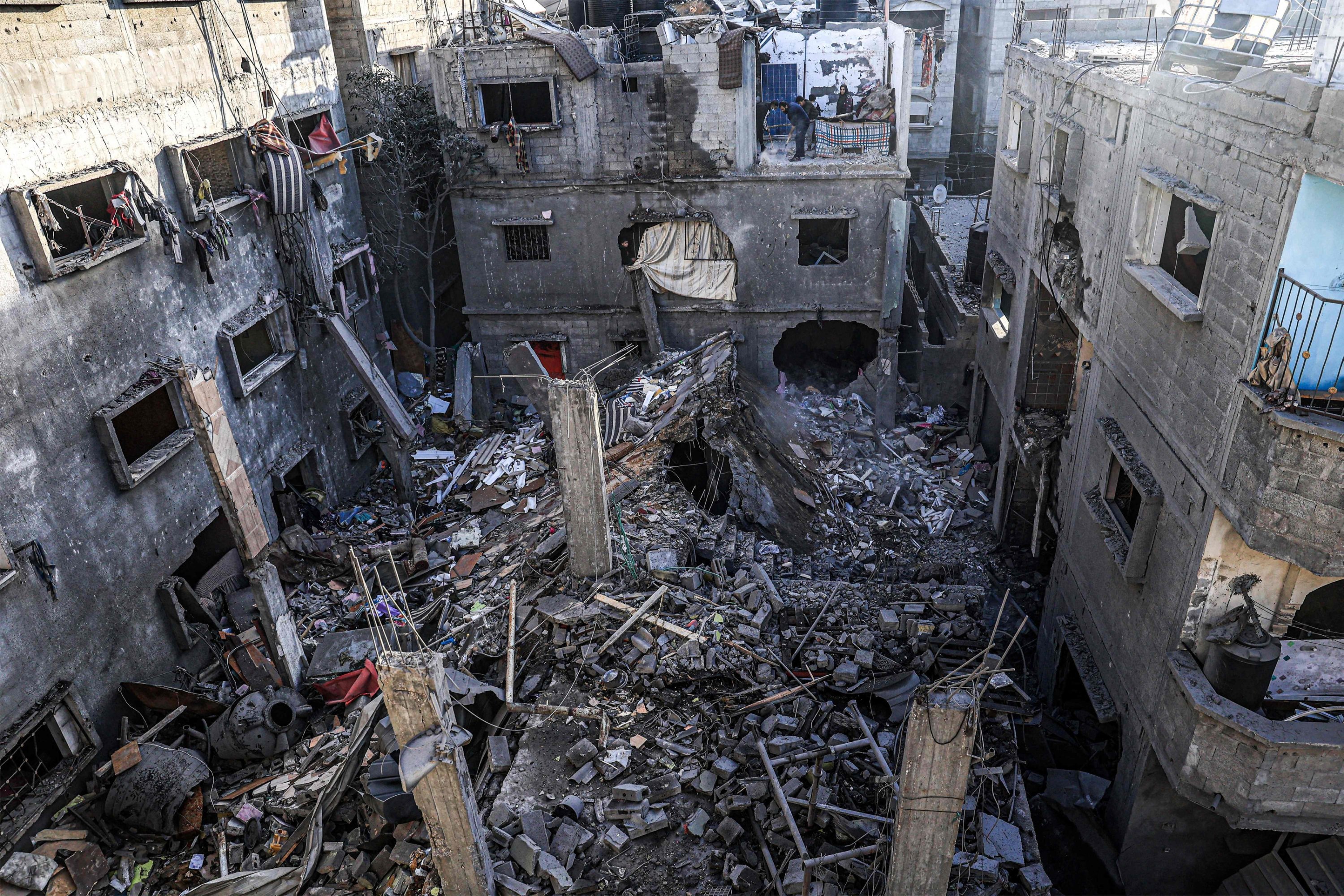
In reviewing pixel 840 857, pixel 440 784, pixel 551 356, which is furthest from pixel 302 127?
pixel 840 857

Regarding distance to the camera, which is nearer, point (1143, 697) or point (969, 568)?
point (1143, 697)

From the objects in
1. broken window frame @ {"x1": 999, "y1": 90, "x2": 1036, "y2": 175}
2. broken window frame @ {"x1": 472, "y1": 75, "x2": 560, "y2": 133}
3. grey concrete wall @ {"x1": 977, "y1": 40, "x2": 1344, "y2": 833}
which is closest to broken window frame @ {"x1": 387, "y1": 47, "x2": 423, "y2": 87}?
broken window frame @ {"x1": 472, "y1": 75, "x2": 560, "y2": 133}

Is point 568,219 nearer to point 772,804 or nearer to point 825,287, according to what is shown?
point 825,287

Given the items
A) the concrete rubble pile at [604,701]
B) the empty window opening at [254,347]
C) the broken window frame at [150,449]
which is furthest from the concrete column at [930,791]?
the empty window opening at [254,347]

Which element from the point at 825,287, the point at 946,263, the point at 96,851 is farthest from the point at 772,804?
the point at 946,263

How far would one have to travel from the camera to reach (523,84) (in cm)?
1827

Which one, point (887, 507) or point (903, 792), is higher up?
point (903, 792)

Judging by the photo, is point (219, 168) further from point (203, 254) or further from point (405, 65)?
point (405, 65)

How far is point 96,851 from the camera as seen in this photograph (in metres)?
9.72

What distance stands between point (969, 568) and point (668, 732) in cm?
758

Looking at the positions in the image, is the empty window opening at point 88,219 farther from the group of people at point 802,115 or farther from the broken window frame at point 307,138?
the group of people at point 802,115

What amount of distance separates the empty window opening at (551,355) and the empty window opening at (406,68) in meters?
6.20

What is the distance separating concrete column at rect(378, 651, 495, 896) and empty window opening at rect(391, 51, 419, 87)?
15.9m

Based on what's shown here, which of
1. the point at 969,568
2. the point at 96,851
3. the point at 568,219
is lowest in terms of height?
the point at 969,568
